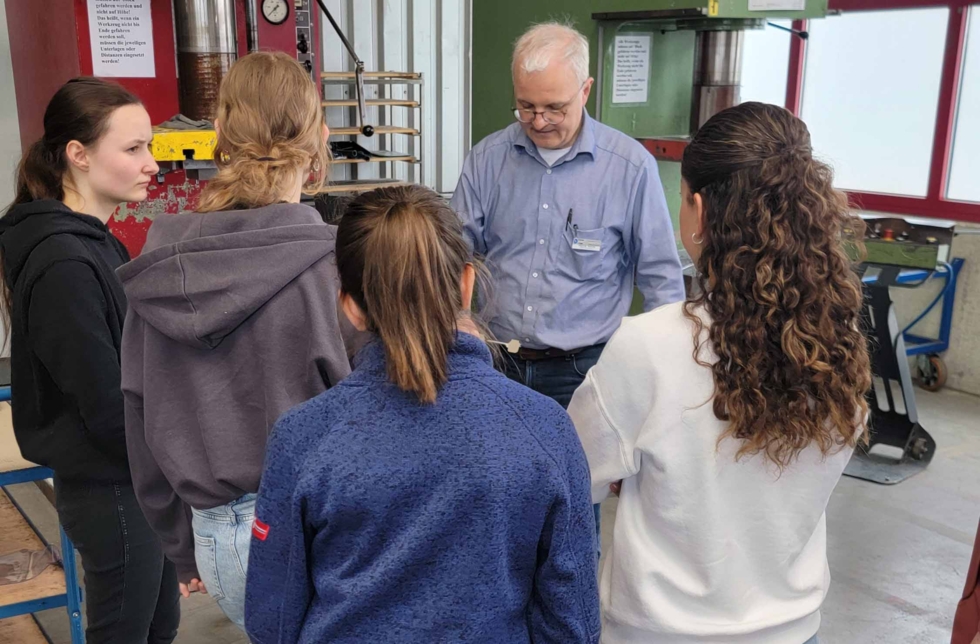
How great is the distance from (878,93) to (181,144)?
443cm

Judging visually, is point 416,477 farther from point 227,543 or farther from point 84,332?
point 84,332

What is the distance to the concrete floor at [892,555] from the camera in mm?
2684

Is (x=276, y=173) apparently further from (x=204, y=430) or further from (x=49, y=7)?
(x=49, y=7)

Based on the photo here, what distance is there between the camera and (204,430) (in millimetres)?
1350

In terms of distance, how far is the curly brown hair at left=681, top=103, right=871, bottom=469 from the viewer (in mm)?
1094

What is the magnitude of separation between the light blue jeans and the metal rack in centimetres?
185

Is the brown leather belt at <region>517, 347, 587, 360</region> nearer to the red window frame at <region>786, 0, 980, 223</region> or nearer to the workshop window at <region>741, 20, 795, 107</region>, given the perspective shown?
the red window frame at <region>786, 0, 980, 223</region>

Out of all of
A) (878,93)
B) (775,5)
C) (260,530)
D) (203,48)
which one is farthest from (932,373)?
(260,530)

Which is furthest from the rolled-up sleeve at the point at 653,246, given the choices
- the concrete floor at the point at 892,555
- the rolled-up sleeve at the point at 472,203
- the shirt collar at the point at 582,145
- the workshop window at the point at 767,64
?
the workshop window at the point at 767,64

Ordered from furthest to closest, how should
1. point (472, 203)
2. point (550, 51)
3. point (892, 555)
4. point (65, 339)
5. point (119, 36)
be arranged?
1. point (892, 555)
2. point (119, 36)
3. point (472, 203)
4. point (550, 51)
5. point (65, 339)

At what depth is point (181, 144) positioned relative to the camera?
98.4 inches

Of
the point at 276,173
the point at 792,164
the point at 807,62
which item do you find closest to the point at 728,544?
the point at 792,164

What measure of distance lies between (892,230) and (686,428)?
332 cm

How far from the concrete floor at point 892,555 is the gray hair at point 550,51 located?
5.62 feet
